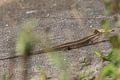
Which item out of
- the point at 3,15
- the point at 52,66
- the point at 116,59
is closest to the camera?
the point at 116,59

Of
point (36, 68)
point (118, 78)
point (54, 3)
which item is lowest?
point (36, 68)

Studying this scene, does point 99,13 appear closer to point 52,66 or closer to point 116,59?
point 52,66

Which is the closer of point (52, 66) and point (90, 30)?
point (52, 66)

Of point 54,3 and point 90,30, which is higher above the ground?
point 54,3

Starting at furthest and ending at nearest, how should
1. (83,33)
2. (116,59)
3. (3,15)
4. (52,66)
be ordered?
(3,15) → (83,33) → (52,66) → (116,59)

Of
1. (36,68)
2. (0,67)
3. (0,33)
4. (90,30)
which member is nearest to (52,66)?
(36,68)

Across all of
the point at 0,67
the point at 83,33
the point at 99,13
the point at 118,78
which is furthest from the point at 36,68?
the point at 118,78

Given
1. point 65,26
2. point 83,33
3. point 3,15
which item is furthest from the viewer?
point 3,15

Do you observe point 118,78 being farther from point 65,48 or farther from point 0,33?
point 0,33

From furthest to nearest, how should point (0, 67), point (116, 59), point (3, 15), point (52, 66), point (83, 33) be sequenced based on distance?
point (3, 15)
point (83, 33)
point (0, 67)
point (52, 66)
point (116, 59)
